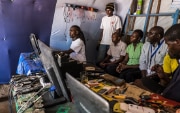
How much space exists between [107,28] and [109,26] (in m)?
0.06

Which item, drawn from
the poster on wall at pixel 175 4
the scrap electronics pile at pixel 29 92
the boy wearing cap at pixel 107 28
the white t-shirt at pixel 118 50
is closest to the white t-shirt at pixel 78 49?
the white t-shirt at pixel 118 50

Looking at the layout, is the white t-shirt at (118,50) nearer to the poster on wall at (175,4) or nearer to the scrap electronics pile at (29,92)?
the poster on wall at (175,4)

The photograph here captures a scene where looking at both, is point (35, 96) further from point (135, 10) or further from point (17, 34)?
point (135, 10)

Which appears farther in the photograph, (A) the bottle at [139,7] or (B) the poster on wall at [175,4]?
(A) the bottle at [139,7]

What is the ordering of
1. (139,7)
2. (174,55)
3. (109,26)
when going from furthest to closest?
(109,26)
(139,7)
(174,55)

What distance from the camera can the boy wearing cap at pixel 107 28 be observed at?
139 inches

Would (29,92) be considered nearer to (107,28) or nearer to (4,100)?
(4,100)

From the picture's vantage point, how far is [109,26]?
3521 millimetres

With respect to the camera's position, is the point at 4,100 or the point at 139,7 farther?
the point at 139,7

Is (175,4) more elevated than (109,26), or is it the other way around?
(175,4)

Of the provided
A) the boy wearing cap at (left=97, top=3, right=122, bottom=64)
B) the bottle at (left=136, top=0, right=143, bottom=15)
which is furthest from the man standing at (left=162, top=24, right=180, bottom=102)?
the boy wearing cap at (left=97, top=3, right=122, bottom=64)

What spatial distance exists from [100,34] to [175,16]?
162 cm

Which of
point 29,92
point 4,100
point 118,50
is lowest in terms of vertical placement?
point 4,100

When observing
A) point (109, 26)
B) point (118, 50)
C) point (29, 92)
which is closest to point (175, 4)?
point (118, 50)
